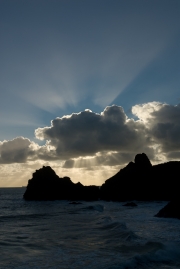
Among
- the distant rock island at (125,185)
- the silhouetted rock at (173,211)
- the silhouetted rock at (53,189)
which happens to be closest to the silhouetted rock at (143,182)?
the distant rock island at (125,185)

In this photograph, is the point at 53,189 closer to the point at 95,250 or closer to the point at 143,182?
the point at 143,182

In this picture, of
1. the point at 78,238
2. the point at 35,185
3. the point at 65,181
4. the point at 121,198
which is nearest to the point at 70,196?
the point at 65,181

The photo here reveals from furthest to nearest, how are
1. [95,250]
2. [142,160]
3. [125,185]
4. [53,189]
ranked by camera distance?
1. [53,189]
2. [142,160]
3. [125,185]
4. [95,250]

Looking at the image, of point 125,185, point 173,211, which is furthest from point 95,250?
point 125,185

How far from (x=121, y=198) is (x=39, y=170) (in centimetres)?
3883

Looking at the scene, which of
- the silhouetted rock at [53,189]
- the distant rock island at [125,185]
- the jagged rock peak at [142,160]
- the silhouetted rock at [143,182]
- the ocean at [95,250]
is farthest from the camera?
the silhouetted rock at [53,189]

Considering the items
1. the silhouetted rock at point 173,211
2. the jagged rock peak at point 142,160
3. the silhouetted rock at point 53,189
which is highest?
the jagged rock peak at point 142,160

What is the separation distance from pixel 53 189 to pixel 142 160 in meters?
36.8

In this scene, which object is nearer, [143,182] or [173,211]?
[173,211]

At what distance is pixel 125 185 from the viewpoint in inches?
3580

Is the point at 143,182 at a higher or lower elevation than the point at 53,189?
higher

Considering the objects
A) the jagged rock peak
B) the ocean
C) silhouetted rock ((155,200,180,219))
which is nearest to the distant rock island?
the jagged rock peak

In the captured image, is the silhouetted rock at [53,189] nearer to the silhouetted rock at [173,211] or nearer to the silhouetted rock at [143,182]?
the silhouetted rock at [143,182]

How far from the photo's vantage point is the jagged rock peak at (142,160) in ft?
310
